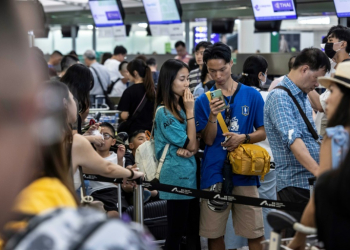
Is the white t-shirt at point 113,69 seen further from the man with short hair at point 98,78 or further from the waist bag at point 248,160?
the waist bag at point 248,160

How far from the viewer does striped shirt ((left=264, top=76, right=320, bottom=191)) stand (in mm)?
3516

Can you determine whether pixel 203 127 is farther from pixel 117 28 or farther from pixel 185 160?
pixel 117 28

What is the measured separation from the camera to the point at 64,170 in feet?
4.50

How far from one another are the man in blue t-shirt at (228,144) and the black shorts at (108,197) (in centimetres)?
92

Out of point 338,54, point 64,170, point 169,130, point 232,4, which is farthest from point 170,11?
point 64,170

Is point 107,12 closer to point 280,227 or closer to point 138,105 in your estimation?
point 138,105

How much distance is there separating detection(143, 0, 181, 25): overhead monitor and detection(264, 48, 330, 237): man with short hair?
8944mm

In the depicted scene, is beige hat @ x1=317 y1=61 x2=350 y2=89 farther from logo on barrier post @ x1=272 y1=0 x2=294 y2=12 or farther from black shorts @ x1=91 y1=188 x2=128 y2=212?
logo on barrier post @ x1=272 y1=0 x2=294 y2=12

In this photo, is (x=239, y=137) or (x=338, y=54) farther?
(x=338, y=54)

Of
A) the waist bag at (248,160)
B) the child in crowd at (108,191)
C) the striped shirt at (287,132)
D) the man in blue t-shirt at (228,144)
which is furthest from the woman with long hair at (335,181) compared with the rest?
the child in crowd at (108,191)

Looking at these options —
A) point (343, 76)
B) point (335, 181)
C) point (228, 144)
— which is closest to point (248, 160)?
point (228, 144)

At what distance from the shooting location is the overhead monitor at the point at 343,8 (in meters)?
9.52

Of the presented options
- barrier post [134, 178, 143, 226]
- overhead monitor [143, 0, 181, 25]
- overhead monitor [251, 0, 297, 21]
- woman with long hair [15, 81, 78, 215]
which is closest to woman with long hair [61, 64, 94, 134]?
barrier post [134, 178, 143, 226]

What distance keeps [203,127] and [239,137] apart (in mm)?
373
